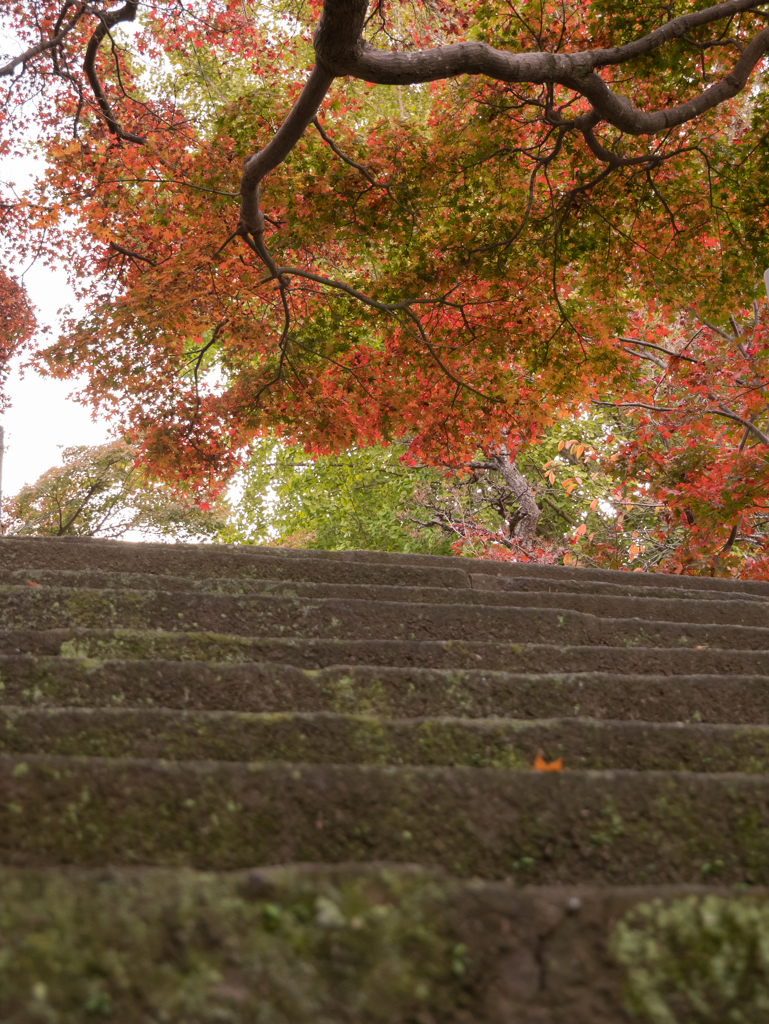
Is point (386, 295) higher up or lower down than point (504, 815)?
higher up

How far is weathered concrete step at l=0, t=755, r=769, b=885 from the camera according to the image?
5.14ft

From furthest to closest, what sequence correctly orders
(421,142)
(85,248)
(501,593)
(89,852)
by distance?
(85,248) → (421,142) → (501,593) → (89,852)

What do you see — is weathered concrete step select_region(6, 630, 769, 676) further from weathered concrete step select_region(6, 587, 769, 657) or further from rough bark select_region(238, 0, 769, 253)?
→ rough bark select_region(238, 0, 769, 253)

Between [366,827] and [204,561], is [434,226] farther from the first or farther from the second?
[366,827]

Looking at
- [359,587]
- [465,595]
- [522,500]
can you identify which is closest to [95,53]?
[359,587]

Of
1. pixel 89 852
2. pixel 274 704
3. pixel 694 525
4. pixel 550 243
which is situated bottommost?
pixel 89 852

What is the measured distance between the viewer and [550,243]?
22.5ft

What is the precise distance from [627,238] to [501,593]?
14.8ft

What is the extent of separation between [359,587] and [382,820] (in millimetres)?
2033

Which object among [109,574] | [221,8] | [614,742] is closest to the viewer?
[614,742]

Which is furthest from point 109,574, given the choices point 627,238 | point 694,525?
point 694,525

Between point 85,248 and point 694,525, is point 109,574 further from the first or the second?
point 694,525

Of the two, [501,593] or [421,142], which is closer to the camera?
[501,593]

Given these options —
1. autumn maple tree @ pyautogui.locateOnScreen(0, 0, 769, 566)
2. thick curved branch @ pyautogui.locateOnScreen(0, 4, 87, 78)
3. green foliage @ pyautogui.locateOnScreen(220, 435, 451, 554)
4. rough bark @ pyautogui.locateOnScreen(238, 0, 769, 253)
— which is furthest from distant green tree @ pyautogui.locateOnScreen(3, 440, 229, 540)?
rough bark @ pyautogui.locateOnScreen(238, 0, 769, 253)
